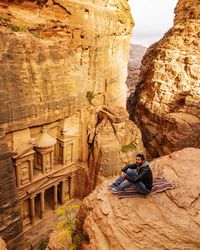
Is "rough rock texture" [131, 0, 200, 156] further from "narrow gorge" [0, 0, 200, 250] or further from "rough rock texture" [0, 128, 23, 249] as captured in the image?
"rough rock texture" [0, 128, 23, 249]

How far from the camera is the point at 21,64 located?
31.2ft

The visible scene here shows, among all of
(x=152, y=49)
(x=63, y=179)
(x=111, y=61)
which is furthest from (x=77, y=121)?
(x=152, y=49)

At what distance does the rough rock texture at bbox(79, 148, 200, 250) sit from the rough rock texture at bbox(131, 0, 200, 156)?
923cm

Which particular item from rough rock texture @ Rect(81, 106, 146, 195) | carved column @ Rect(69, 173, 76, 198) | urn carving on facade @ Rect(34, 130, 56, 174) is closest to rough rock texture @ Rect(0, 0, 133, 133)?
urn carving on facade @ Rect(34, 130, 56, 174)

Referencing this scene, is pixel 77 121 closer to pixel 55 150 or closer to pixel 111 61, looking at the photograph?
pixel 55 150

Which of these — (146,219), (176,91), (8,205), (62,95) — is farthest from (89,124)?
(146,219)

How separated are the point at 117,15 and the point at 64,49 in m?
Answer: 4.39

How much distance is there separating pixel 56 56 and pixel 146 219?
858cm

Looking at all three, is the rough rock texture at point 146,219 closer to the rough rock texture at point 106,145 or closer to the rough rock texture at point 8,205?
the rough rock texture at point 8,205

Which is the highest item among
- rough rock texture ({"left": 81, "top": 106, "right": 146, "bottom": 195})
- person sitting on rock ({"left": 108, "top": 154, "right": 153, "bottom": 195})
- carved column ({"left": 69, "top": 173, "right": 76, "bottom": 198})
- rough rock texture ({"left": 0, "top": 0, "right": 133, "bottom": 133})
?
rough rock texture ({"left": 0, "top": 0, "right": 133, "bottom": 133})

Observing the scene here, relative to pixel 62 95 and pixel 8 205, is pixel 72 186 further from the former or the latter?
pixel 62 95

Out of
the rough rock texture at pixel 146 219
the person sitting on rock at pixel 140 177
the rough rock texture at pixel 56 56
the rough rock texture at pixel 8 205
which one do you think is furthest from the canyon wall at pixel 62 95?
the person sitting on rock at pixel 140 177

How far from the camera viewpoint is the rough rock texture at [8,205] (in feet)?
28.6

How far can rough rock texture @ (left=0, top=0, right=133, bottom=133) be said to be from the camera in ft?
30.3
